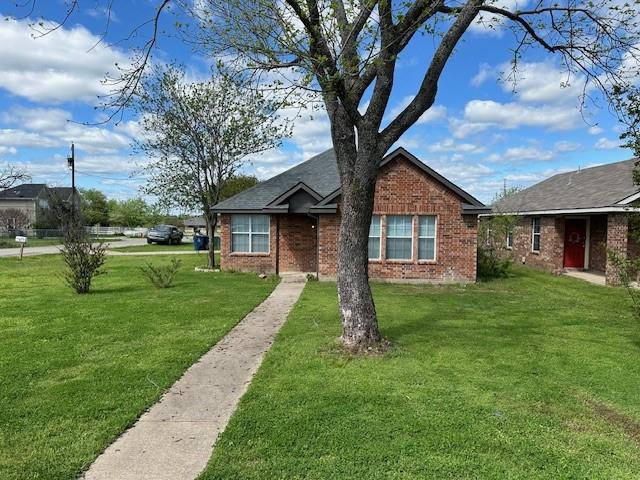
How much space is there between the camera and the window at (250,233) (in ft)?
57.9

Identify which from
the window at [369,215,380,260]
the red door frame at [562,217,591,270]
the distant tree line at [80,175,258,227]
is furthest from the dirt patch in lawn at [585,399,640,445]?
the distant tree line at [80,175,258,227]

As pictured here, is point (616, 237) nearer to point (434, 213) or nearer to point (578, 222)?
point (578, 222)

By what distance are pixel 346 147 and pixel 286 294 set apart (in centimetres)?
680

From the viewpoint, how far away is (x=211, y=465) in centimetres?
356

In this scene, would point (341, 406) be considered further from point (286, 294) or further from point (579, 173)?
point (579, 173)

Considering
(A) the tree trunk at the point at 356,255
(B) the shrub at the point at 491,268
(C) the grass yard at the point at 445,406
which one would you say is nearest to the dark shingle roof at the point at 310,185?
(B) the shrub at the point at 491,268

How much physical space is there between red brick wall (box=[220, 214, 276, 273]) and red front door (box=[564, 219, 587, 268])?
12252 mm

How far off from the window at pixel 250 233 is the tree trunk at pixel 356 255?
1106cm

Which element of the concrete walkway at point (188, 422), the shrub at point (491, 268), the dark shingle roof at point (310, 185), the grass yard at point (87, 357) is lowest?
the concrete walkway at point (188, 422)

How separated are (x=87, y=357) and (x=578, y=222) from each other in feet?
62.9

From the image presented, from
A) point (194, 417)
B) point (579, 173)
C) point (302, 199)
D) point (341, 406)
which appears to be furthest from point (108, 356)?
point (579, 173)

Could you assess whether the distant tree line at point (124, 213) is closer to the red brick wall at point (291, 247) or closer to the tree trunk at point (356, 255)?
the red brick wall at point (291, 247)

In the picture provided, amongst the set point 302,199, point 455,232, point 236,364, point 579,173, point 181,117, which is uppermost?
Answer: point 181,117

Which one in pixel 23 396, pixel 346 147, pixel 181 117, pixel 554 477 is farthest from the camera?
pixel 181 117
